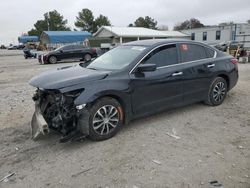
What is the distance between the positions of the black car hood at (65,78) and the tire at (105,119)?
43cm

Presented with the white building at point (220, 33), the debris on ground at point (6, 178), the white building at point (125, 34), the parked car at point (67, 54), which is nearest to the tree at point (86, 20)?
the white building at point (125, 34)

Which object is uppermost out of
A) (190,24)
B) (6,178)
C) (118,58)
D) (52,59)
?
(190,24)

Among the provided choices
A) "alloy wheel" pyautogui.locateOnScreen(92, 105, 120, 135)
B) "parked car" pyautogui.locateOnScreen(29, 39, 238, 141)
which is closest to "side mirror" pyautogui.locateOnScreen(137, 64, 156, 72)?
"parked car" pyautogui.locateOnScreen(29, 39, 238, 141)

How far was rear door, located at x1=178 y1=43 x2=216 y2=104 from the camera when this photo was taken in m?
5.51

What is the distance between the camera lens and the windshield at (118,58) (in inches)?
195

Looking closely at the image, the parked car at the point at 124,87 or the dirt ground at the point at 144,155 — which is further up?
the parked car at the point at 124,87

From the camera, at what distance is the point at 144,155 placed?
12.9 feet

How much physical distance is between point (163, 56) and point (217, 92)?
1.82 metres

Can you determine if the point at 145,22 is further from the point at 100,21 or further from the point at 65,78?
the point at 65,78

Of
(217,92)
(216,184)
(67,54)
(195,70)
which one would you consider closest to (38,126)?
(216,184)

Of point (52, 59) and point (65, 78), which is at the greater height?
point (65, 78)

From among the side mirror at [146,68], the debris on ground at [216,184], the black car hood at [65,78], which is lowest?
the debris on ground at [216,184]

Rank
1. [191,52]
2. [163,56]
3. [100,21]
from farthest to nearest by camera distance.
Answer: [100,21] → [191,52] → [163,56]

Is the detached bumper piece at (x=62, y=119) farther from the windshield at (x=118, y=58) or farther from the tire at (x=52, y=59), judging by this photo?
the tire at (x=52, y=59)
